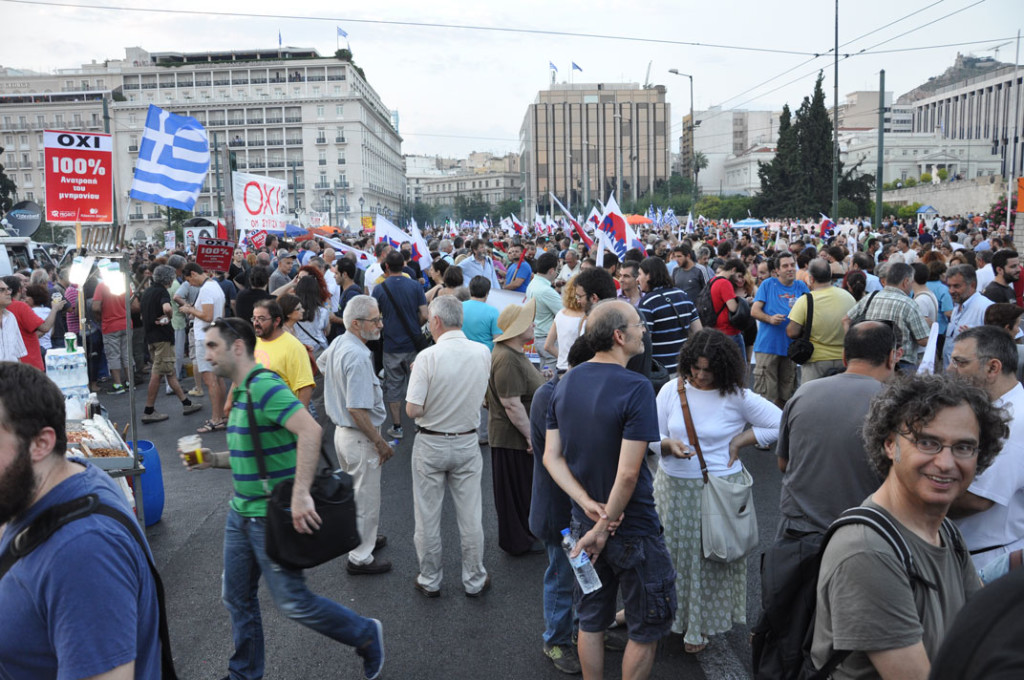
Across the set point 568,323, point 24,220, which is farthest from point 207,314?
point 24,220

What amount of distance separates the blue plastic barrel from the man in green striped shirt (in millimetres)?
2432

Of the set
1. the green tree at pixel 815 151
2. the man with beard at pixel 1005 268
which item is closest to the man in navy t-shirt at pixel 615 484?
the man with beard at pixel 1005 268

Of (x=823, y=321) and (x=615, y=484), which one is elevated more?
(x=823, y=321)

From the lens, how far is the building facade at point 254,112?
99812mm

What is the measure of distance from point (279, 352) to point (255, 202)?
9775 millimetres

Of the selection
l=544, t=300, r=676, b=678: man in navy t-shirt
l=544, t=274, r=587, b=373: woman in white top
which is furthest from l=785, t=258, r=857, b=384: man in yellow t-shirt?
l=544, t=300, r=676, b=678: man in navy t-shirt

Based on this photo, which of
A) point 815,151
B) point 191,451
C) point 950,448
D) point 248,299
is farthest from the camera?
point 815,151

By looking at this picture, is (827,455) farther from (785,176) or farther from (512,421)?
(785,176)

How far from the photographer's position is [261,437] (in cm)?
342

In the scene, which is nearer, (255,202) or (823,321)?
(823,321)

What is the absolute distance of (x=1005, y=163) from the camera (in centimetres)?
9900

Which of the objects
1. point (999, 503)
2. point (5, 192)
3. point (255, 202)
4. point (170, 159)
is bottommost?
point (999, 503)

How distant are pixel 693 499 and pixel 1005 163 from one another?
11593 cm

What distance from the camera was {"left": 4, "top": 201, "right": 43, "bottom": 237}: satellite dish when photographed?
19.9m
